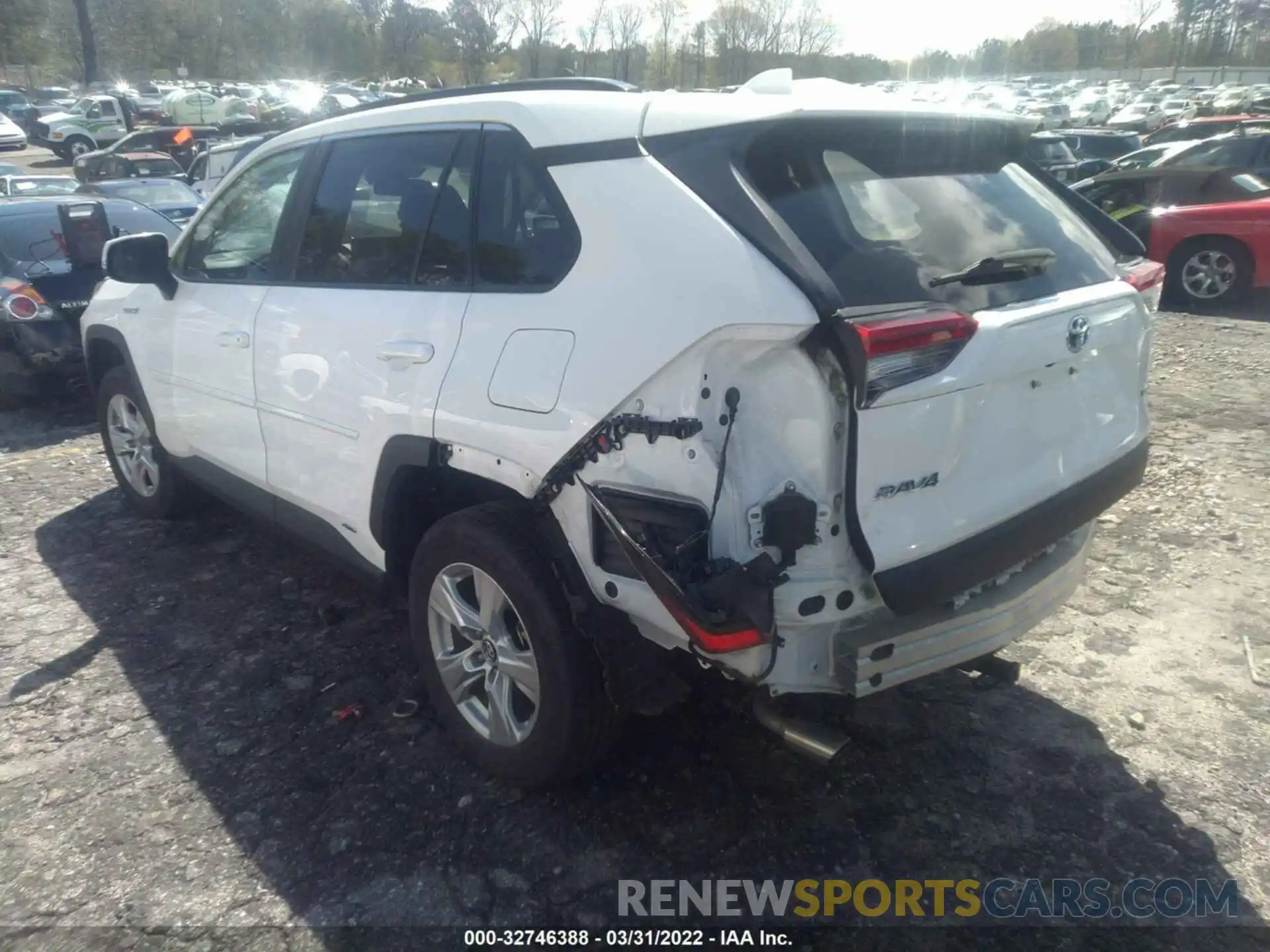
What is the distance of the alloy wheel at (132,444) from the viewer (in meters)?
5.02


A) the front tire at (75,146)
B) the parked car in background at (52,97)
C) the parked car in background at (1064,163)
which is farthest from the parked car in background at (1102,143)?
the parked car in background at (52,97)

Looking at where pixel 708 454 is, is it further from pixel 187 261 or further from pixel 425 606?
pixel 187 261

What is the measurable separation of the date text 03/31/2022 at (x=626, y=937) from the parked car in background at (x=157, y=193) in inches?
419

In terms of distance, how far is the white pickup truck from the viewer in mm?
32000

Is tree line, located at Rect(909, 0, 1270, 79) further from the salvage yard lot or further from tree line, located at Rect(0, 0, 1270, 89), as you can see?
the salvage yard lot

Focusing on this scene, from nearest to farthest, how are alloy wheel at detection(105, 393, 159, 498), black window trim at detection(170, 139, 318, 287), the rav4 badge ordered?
the rav4 badge
black window trim at detection(170, 139, 318, 287)
alloy wheel at detection(105, 393, 159, 498)

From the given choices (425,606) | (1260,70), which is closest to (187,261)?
(425,606)

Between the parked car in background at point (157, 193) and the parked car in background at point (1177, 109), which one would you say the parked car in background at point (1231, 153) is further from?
the parked car in background at point (1177, 109)

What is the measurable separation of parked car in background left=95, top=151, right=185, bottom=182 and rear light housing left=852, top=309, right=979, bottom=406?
56.9ft

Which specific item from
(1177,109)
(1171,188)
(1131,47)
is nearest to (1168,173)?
(1171,188)

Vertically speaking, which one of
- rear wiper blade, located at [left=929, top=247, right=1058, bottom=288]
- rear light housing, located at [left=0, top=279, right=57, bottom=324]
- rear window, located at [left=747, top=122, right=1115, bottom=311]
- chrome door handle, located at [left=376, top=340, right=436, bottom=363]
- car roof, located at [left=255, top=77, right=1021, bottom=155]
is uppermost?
car roof, located at [left=255, top=77, right=1021, bottom=155]

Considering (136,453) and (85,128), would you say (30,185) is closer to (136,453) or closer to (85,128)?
(136,453)

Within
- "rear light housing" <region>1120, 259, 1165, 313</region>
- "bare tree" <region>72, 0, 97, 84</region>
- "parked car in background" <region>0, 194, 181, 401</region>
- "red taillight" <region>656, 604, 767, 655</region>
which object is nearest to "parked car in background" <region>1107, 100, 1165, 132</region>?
"parked car in background" <region>0, 194, 181, 401</region>

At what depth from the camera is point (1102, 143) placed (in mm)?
21938
